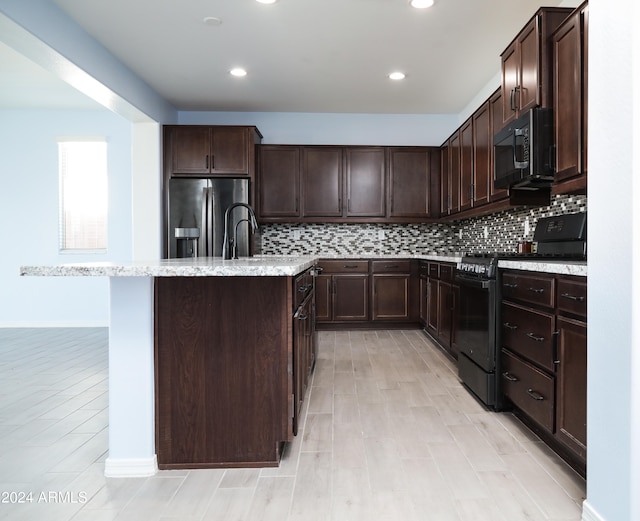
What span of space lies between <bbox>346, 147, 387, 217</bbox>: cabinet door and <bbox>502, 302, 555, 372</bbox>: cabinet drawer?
2.92m

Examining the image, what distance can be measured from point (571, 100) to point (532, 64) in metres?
0.48

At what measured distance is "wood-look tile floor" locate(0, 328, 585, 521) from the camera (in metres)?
1.57

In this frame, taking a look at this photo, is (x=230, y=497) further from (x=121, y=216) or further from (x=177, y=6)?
(x=121, y=216)

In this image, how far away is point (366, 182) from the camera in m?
5.21

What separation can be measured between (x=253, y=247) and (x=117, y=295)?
2902 mm

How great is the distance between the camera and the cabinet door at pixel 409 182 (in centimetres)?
521

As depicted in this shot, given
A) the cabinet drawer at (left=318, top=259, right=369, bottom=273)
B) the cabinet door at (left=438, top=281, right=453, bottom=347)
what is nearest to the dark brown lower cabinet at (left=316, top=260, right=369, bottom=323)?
the cabinet drawer at (left=318, top=259, right=369, bottom=273)

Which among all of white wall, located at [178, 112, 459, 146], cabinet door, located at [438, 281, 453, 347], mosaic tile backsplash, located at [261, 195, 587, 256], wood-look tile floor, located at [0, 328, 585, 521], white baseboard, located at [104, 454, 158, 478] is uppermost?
white wall, located at [178, 112, 459, 146]

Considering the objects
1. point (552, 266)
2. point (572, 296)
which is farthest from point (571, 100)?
point (572, 296)

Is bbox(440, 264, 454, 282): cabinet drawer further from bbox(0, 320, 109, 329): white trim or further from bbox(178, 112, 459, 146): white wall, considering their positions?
bbox(0, 320, 109, 329): white trim

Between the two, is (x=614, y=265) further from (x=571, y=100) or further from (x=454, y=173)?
(x=454, y=173)

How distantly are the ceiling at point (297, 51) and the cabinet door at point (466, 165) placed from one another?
565 millimetres

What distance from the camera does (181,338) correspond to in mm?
1850

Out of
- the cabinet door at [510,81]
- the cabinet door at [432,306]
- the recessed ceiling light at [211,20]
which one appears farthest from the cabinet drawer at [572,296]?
the recessed ceiling light at [211,20]
